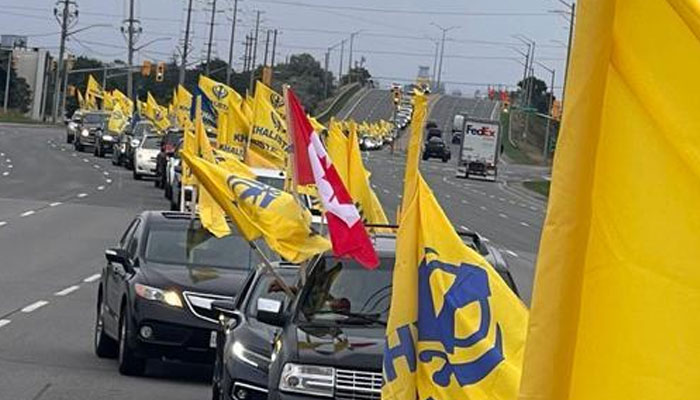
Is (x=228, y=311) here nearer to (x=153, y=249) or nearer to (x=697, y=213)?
(x=153, y=249)

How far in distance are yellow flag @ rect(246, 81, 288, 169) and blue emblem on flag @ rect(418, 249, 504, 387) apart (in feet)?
73.6

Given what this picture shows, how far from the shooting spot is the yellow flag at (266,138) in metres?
29.5

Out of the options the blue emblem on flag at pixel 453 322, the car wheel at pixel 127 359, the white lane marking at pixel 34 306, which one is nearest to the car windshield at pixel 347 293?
the blue emblem on flag at pixel 453 322

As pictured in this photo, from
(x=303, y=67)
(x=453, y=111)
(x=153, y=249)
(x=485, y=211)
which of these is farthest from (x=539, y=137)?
(x=153, y=249)

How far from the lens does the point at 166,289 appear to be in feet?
49.0

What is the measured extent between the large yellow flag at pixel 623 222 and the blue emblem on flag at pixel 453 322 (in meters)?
3.42

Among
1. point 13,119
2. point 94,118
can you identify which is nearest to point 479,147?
point 94,118

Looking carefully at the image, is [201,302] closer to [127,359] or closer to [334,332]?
[127,359]

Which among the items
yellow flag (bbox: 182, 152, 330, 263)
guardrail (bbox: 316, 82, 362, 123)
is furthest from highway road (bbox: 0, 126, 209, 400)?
guardrail (bbox: 316, 82, 362, 123)

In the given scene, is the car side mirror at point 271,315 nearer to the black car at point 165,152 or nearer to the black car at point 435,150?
the black car at point 165,152

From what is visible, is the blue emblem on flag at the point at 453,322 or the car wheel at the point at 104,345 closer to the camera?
the blue emblem on flag at the point at 453,322

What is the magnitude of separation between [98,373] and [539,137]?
14573 centimetres

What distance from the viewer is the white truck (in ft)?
286

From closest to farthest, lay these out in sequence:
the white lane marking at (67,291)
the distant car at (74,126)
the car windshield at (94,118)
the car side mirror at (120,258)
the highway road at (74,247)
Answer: the highway road at (74,247) → the car side mirror at (120,258) → the white lane marking at (67,291) → the car windshield at (94,118) → the distant car at (74,126)
